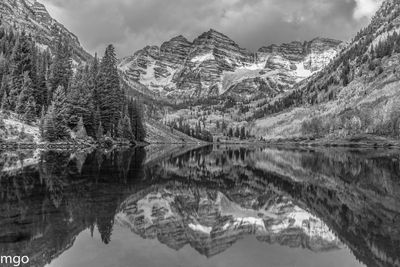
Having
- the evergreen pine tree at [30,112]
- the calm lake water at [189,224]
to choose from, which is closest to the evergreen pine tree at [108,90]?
the evergreen pine tree at [30,112]

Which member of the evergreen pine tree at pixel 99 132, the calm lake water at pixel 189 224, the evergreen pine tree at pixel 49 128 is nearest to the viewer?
the calm lake water at pixel 189 224

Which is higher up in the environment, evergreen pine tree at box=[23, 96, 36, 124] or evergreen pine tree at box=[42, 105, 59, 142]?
evergreen pine tree at box=[23, 96, 36, 124]

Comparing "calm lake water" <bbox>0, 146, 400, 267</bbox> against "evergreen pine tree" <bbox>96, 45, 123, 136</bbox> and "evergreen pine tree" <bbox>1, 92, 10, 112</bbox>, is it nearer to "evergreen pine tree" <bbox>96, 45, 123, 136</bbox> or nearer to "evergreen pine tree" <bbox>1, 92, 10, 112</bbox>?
"evergreen pine tree" <bbox>1, 92, 10, 112</bbox>

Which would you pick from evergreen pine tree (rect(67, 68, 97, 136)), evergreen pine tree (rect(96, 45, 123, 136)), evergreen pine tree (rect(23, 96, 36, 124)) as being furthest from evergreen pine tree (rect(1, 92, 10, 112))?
evergreen pine tree (rect(96, 45, 123, 136))

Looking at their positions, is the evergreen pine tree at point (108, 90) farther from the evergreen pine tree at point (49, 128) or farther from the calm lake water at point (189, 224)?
the calm lake water at point (189, 224)

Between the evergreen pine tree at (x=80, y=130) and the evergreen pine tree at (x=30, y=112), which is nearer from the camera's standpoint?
the evergreen pine tree at (x=30, y=112)

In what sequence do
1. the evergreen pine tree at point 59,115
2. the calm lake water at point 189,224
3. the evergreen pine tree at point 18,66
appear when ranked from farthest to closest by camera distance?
the evergreen pine tree at point 18,66 → the evergreen pine tree at point 59,115 → the calm lake water at point 189,224

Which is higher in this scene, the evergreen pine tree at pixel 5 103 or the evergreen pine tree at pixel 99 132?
the evergreen pine tree at pixel 5 103

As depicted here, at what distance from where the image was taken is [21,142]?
91312mm

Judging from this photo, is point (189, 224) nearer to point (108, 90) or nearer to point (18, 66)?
point (108, 90)

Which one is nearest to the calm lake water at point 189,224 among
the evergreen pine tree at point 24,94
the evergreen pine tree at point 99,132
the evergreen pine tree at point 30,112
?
the evergreen pine tree at point 30,112

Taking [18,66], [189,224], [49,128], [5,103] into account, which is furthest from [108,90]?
[189,224]

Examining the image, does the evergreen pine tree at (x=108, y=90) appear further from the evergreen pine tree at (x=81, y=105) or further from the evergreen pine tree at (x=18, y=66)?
the evergreen pine tree at (x=18, y=66)

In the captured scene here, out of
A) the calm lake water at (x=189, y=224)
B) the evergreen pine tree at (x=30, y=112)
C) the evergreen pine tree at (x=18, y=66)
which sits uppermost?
the evergreen pine tree at (x=18, y=66)
